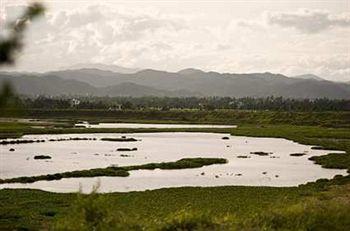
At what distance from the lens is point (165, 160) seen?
69.3 meters

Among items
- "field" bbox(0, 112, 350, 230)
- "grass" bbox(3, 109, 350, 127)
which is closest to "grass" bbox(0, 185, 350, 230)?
"field" bbox(0, 112, 350, 230)

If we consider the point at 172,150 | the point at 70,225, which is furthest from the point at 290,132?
the point at 70,225

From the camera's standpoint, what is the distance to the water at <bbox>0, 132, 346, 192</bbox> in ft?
167

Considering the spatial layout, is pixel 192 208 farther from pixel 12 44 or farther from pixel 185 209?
pixel 12 44

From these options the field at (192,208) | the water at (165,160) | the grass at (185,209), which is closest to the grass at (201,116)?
the water at (165,160)

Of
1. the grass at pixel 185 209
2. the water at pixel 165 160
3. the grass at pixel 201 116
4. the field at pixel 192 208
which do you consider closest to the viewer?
the grass at pixel 185 209

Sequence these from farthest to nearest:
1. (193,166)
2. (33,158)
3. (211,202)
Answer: (33,158)
(193,166)
(211,202)

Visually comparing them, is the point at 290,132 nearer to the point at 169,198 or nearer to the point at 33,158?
the point at 33,158

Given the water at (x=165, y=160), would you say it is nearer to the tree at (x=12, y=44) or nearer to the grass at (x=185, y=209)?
the grass at (x=185, y=209)

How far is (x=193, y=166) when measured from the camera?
64250 millimetres

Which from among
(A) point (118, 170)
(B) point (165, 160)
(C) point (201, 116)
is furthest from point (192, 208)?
(C) point (201, 116)

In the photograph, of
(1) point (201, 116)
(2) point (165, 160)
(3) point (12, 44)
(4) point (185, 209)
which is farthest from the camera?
(1) point (201, 116)

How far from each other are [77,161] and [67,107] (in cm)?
13206

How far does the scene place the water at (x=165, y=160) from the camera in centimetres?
5094
